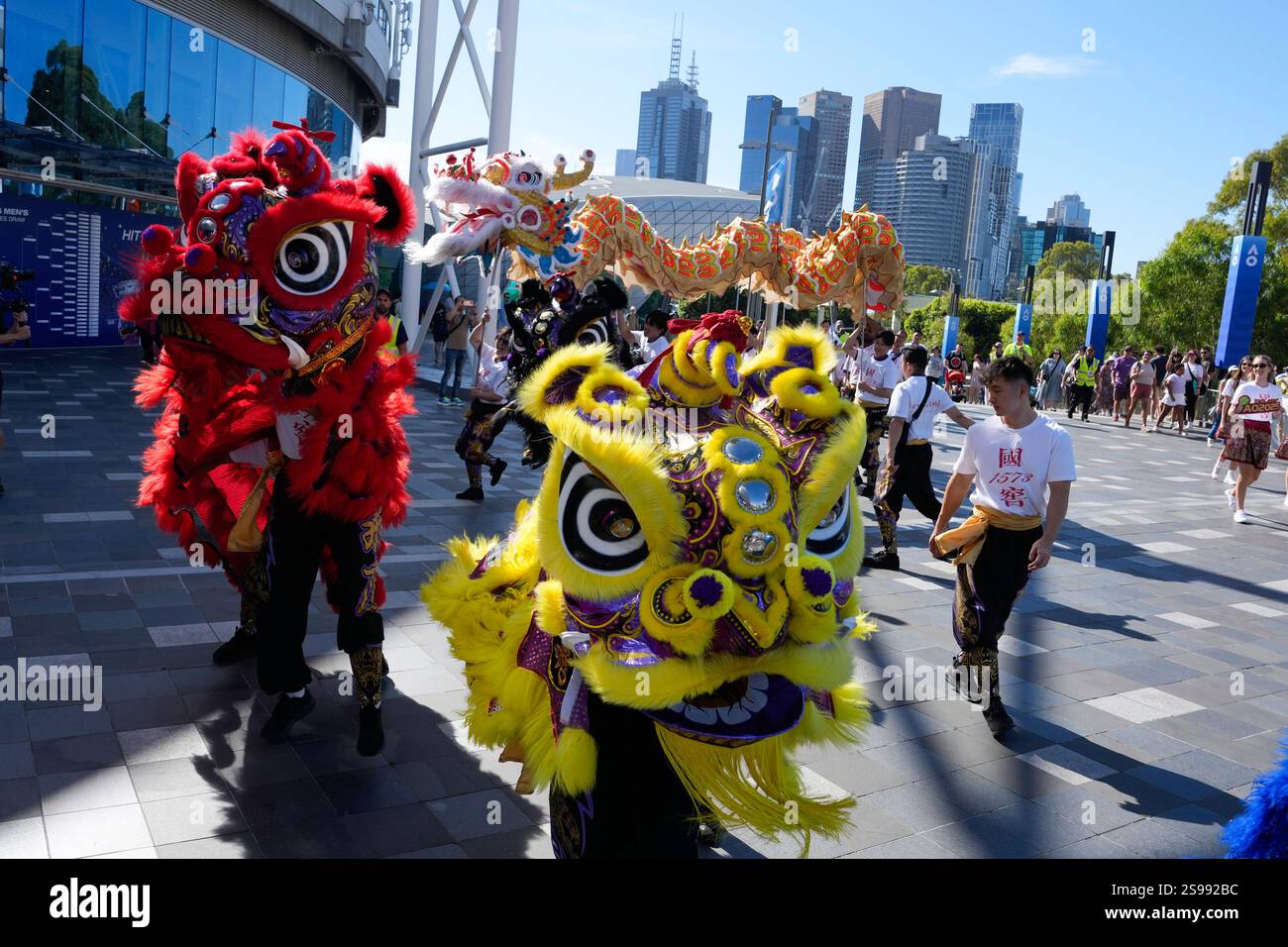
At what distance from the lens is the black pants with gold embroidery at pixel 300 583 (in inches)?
148

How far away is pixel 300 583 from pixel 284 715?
0.57 metres

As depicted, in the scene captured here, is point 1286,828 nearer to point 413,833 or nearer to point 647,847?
point 647,847

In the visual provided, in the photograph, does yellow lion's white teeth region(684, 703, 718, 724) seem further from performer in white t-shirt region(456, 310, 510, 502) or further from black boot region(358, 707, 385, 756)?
performer in white t-shirt region(456, 310, 510, 502)

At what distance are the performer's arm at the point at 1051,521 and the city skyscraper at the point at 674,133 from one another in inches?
3966

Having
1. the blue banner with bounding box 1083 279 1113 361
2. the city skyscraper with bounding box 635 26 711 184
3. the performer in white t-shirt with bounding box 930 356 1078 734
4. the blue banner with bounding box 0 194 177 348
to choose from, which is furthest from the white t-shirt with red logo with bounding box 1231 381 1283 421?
the city skyscraper with bounding box 635 26 711 184

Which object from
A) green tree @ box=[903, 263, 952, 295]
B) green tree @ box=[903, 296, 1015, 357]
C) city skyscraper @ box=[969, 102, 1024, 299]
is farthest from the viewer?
city skyscraper @ box=[969, 102, 1024, 299]

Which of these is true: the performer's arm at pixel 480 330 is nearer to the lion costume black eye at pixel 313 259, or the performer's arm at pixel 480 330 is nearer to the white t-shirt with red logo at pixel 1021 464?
the lion costume black eye at pixel 313 259

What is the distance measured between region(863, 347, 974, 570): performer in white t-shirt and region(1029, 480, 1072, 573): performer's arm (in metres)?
2.52

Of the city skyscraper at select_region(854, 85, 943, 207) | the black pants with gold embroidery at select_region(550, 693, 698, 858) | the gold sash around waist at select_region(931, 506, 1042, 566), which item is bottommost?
the black pants with gold embroidery at select_region(550, 693, 698, 858)

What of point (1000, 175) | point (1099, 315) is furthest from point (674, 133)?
point (1099, 315)

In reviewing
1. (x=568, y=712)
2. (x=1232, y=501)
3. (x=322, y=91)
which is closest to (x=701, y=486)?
(x=568, y=712)

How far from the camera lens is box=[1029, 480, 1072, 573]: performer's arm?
14.4 ft

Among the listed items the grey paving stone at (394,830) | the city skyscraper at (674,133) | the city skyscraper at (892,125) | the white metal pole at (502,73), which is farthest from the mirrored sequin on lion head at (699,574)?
the city skyscraper at (674,133)

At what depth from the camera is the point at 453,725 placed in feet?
13.8
